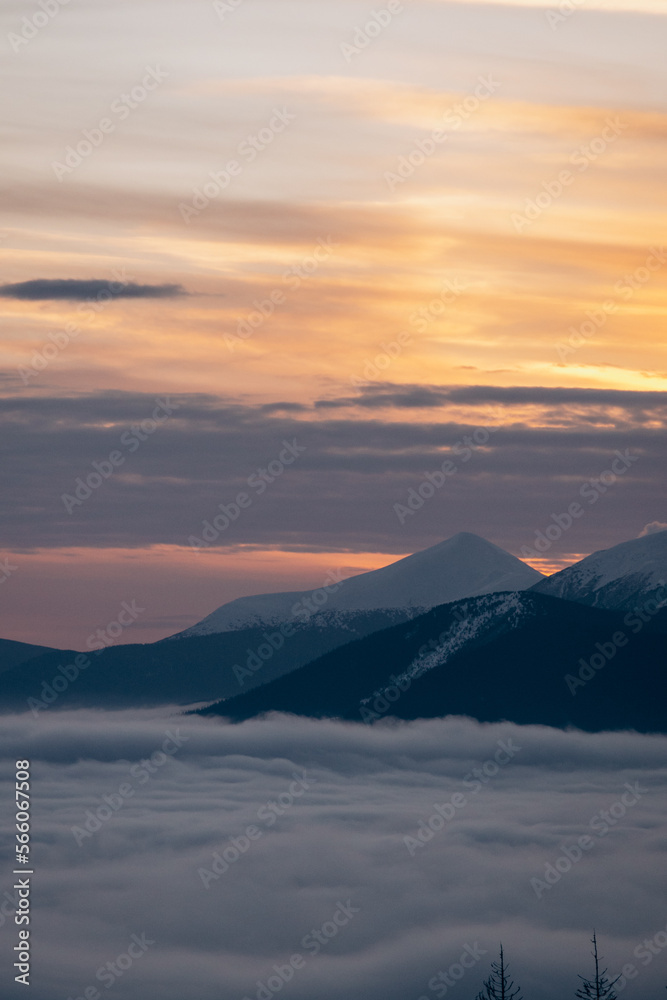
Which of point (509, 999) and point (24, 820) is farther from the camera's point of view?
point (24, 820)

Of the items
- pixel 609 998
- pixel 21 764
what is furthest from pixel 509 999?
pixel 21 764

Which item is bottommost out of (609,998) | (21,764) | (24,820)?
(609,998)

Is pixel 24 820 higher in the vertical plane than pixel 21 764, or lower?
lower

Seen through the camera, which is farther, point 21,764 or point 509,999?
point 21,764

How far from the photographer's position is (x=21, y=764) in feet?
474

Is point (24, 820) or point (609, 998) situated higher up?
point (24, 820)

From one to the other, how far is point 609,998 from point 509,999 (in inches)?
572

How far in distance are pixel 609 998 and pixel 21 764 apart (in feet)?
239

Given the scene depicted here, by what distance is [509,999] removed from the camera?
409 feet

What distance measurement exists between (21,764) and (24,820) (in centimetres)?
1265

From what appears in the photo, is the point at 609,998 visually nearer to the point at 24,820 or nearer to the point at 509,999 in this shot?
the point at 509,999

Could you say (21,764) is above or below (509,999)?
above

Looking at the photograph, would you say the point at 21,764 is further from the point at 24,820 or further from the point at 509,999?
the point at 509,999

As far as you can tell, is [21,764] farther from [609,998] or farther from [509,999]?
[609,998]
